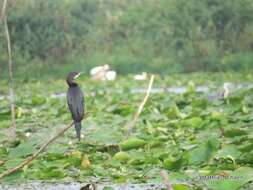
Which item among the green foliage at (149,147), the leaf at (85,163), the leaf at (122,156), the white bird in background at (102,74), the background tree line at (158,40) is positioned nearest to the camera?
the green foliage at (149,147)

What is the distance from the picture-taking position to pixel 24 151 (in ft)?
11.3

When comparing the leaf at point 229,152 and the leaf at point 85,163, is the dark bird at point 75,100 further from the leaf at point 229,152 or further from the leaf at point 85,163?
the leaf at point 229,152

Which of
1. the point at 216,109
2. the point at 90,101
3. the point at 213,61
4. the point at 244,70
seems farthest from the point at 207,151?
the point at 213,61

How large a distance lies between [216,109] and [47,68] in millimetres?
9416

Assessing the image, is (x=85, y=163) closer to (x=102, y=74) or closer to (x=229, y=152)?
(x=229, y=152)

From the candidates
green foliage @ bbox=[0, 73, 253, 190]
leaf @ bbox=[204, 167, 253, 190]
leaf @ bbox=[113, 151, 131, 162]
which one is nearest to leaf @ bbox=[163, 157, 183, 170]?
green foliage @ bbox=[0, 73, 253, 190]

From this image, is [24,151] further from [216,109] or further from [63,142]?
[216,109]

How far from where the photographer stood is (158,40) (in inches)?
626

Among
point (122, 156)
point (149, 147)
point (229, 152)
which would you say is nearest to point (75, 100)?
point (122, 156)

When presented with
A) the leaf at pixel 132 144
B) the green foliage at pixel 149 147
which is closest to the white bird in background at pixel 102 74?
the green foliage at pixel 149 147

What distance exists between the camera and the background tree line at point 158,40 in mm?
14781

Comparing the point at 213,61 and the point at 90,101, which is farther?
the point at 213,61

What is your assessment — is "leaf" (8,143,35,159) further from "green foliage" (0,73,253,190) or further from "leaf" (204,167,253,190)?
"leaf" (204,167,253,190)

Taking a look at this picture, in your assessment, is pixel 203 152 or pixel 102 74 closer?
pixel 203 152
